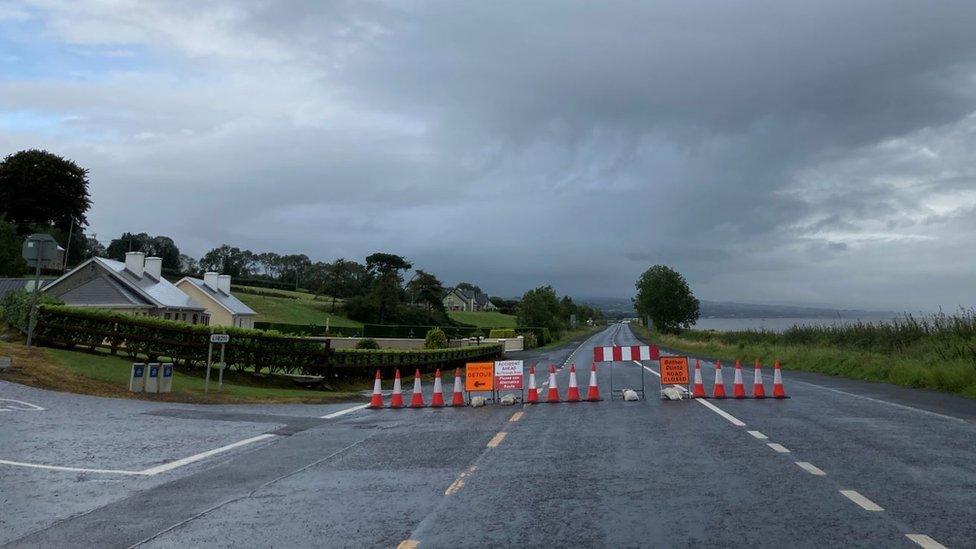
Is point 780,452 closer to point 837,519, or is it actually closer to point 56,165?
point 837,519

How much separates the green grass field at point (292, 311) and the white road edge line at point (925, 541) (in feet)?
235

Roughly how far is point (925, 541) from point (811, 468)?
3.23m

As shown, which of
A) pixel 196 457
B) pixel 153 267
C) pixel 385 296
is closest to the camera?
pixel 196 457

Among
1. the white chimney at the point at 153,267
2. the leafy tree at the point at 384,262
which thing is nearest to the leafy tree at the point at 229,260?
the leafy tree at the point at 384,262

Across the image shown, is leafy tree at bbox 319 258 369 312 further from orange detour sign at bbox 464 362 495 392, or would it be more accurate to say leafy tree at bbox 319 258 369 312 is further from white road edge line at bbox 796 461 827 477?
white road edge line at bbox 796 461 827 477

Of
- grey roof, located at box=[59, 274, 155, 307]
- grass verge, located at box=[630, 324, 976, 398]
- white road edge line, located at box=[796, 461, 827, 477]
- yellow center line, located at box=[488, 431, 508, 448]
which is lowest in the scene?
yellow center line, located at box=[488, 431, 508, 448]

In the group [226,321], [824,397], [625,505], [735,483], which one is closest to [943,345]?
[824,397]

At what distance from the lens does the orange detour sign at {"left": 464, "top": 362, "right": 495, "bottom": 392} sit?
18.7 metres

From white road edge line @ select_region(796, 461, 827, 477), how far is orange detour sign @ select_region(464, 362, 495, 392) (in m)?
10.2

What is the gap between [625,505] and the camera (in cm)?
715

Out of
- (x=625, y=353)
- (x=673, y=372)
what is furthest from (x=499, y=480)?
(x=625, y=353)

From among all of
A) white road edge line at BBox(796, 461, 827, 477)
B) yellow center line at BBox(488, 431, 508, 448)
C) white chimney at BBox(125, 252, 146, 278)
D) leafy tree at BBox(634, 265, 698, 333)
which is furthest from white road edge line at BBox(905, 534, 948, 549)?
leafy tree at BBox(634, 265, 698, 333)

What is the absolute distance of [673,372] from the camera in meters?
19.2

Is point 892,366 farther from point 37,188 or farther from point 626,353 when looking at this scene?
point 37,188
